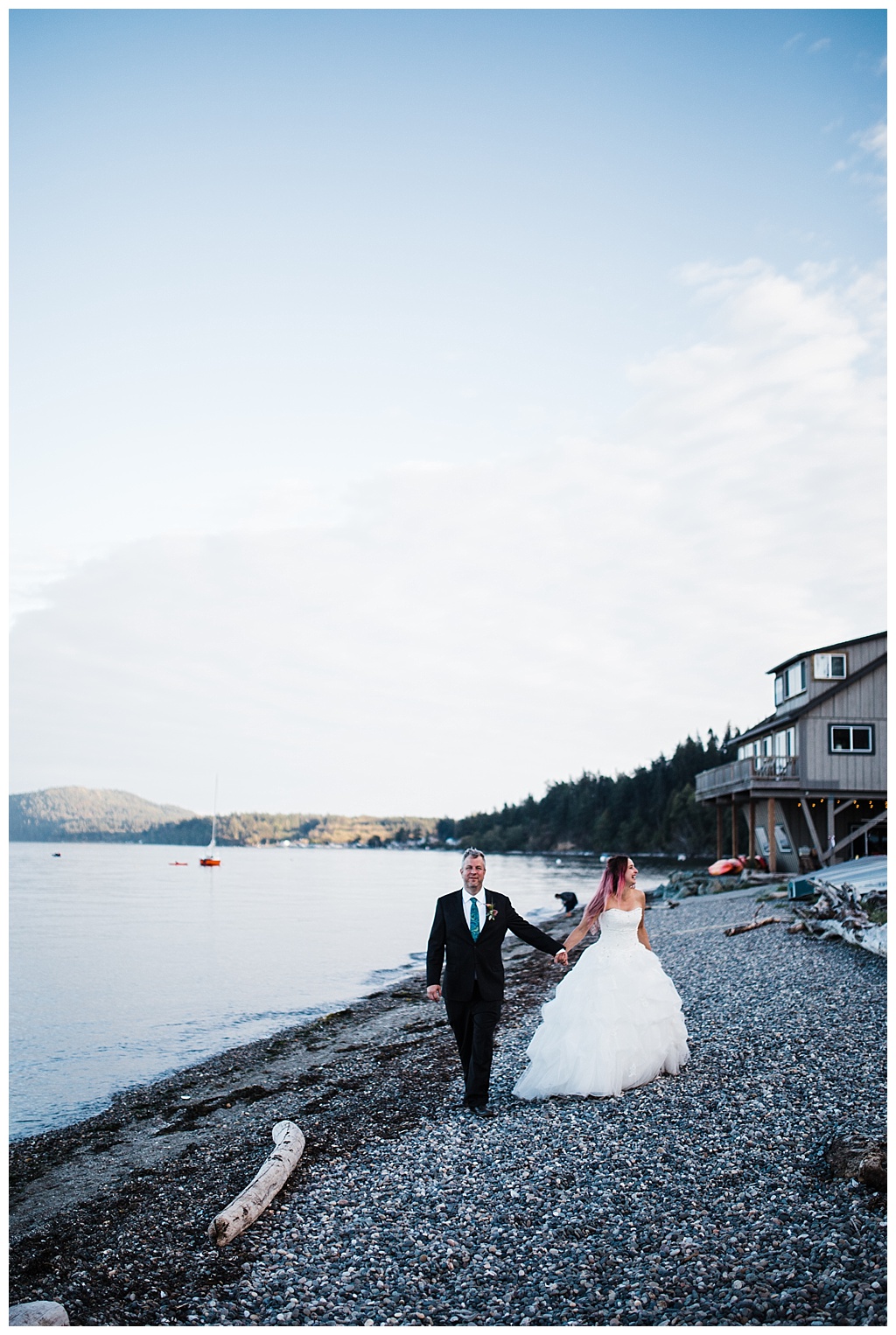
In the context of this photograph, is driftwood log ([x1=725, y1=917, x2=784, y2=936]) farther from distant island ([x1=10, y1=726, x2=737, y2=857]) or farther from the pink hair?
distant island ([x1=10, y1=726, x2=737, y2=857])

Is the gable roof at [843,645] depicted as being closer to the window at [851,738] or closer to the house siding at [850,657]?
the house siding at [850,657]

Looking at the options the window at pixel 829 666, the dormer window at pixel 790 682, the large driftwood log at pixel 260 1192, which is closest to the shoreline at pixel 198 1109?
the large driftwood log at pixel 260 1192

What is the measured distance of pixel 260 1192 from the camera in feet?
21.4

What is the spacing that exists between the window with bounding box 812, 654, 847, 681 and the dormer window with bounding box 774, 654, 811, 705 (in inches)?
7.3

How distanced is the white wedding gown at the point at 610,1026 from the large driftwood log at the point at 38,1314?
4.73 m

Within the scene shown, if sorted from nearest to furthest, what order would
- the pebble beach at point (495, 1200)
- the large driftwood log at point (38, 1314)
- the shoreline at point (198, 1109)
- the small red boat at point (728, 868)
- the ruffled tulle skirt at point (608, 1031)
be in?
the large driftwood log at point (38, 1314) → the pebble beach at point (495, 1200) → the ruffled tulle skirt at point (608, 1031) → the shoreline at point (198, 1109) → the small red boat at point (728, 868)

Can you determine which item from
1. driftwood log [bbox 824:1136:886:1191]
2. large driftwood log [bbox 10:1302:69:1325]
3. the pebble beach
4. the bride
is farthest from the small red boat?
large driftwood log [bbox 10:1302:69:1325]

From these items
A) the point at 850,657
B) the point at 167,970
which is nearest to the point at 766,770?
the point at 850,657

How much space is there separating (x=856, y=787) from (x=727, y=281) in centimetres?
2611

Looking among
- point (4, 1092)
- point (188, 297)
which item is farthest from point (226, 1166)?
point (188, 297)

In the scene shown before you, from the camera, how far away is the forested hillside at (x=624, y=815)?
330 feet

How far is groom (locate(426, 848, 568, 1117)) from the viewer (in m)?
8.38

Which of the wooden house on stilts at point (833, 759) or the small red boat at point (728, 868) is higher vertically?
the wooden house on stilts at point (833, 759)

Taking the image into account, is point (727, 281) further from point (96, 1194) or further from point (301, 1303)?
point (96, 1194)
